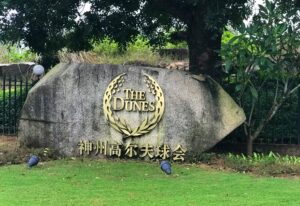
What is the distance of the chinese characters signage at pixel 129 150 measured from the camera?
905cm

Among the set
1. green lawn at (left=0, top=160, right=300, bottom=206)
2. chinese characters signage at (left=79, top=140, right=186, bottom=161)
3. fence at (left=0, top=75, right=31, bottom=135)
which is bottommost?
green lawn at (left=0, top=160, right=300, bottom=206)

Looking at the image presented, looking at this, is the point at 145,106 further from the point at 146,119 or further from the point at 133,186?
the point at 133,186

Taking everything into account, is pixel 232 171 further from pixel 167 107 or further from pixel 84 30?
pixel 84 30

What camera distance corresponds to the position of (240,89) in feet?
30.2

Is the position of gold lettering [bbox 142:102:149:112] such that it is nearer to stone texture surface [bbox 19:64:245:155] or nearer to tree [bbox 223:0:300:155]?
stone texture surface [bbox 19:64:245:155]

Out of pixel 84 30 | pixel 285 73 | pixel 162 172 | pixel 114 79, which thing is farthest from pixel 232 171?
pixel 84 30

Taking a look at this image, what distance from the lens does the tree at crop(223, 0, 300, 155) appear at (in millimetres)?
8672

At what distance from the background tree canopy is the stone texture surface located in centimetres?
102

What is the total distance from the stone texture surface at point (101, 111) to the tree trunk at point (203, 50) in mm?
1300

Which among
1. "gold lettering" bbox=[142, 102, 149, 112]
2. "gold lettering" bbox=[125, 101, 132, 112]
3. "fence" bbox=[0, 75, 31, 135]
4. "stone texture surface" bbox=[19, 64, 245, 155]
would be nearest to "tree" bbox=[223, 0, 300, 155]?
"stone texture surface" bbox=[19, 64, 245, 155]

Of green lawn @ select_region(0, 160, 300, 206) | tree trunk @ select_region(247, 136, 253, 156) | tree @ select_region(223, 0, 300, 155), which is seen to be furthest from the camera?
tree trunk @ select_region(247, 136, 253, 156)

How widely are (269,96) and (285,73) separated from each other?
129cm

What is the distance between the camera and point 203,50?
10.5m

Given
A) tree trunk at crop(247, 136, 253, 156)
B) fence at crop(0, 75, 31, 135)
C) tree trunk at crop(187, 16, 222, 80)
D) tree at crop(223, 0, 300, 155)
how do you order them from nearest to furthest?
tree at crop(223, 0, 300, 155), tree trunk at crop(247, 136, 253, 156), tree trunk at crop(187, 16, 222, 80), fence at crop(0, 75, 31, 135)
